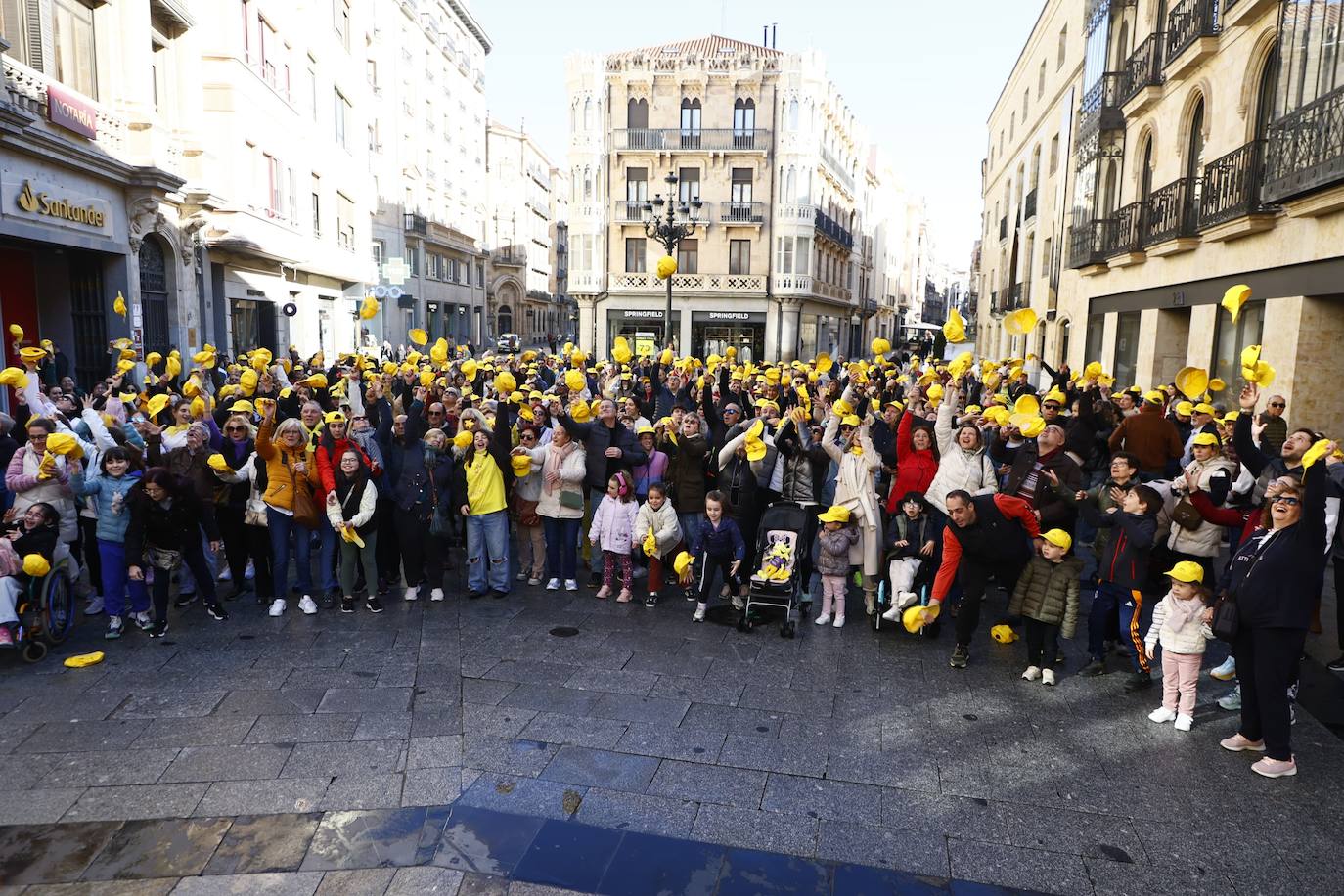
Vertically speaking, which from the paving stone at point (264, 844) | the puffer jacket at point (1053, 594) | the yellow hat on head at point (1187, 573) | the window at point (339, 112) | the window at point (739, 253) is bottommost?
the paving stone at point (264, 844)

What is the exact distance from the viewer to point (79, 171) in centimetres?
1546

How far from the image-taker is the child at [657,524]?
301 inches

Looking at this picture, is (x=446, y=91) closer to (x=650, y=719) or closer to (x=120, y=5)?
(x=120, y=5)

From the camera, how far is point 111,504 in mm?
6668

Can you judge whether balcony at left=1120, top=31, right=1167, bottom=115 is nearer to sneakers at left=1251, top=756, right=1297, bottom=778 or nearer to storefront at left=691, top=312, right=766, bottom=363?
sneakers at left=1251, top=756, right=1297, bottom=778

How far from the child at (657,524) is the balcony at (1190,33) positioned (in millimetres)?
12510

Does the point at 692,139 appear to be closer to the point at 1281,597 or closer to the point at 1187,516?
the point at 1187,516

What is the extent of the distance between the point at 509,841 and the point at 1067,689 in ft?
12.9

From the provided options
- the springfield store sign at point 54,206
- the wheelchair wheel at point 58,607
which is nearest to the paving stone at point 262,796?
the wheelchair wheel at point 58,607

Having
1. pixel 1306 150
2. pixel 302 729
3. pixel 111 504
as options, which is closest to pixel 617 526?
pixel 302 729

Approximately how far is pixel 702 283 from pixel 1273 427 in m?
32.4

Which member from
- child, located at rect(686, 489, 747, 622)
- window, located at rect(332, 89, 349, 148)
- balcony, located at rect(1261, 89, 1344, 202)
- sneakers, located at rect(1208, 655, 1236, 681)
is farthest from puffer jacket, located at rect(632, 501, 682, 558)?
window, located at rect(332, 89, 349, 148)

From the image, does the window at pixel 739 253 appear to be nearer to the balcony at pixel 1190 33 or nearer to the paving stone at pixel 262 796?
the balcony at pixel 1190 33

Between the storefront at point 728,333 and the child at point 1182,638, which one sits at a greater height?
the storefront at point 728,333
